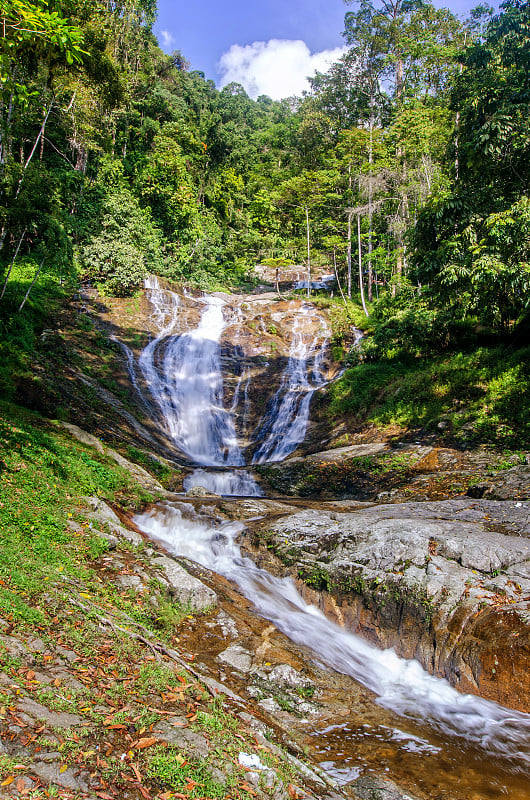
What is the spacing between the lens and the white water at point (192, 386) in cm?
1683

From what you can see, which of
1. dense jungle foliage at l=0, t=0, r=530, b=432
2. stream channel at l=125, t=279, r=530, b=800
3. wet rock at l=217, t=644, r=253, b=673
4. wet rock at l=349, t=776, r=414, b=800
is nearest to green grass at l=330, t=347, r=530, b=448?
dense jungle foliage at l=0, t=0, r=530, b=432

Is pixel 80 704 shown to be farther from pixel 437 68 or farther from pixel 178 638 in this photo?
pixel 437 68

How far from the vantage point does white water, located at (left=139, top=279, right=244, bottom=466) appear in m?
16.8

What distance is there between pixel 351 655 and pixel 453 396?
940 centimetres

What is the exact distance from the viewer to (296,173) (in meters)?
39.7

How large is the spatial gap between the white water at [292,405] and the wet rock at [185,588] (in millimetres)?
9631

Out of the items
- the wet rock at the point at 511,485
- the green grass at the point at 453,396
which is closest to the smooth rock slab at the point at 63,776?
the wet rock at the point at 511,485

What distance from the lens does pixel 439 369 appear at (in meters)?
14.6

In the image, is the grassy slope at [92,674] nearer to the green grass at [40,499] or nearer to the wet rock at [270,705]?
the green grass at [40,499]

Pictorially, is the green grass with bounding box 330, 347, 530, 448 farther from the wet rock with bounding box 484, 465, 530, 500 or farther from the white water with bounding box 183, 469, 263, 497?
the white water with bounding box 183, 469, 263, 497

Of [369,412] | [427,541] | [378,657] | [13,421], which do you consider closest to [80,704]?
[378,657]

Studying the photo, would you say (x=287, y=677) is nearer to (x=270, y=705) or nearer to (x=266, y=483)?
(x=270, y=705)

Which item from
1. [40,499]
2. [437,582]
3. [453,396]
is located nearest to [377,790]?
[437,582]

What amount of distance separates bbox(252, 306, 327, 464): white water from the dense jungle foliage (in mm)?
3309
